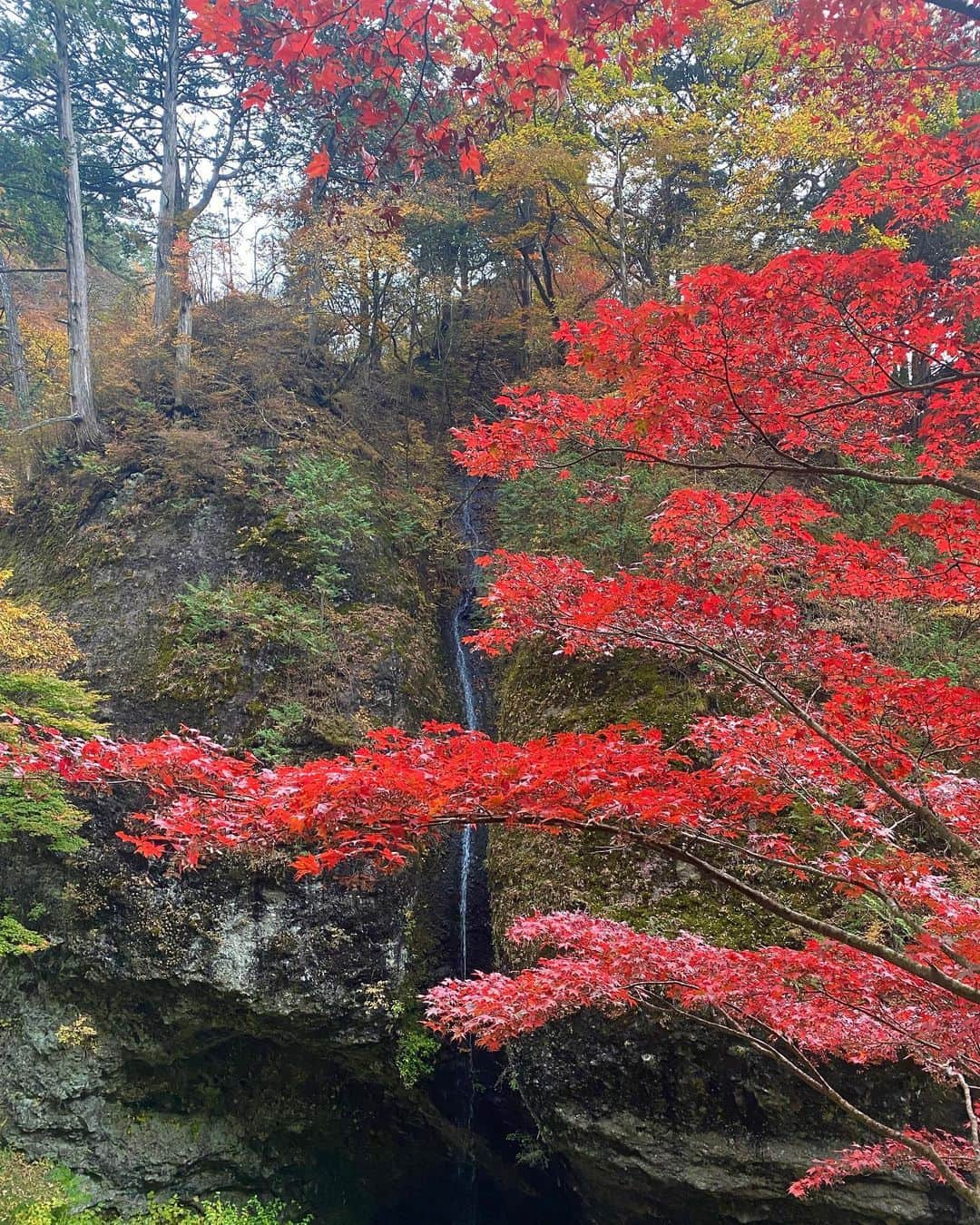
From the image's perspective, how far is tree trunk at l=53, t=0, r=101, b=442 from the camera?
10438mm

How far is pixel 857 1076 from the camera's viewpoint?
4238 millimetres

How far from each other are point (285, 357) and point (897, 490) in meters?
10.9

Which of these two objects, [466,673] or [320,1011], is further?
[466,673]

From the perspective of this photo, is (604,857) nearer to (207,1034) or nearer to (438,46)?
(207,1034)

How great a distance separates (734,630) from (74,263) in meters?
12.5

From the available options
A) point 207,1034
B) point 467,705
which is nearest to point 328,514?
point 467,705

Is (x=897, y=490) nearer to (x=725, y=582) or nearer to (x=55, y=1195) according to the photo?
(x=725, y=582)

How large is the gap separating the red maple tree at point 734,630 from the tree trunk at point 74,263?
904 centimetres

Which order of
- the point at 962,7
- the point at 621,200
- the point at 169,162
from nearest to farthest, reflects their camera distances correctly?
1. the point at 962,7
2. the point at 621,200
3. the point at 169,162

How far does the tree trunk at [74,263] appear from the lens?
10.4 metres

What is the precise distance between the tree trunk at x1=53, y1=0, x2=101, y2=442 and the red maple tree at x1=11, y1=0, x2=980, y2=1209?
29.6ft

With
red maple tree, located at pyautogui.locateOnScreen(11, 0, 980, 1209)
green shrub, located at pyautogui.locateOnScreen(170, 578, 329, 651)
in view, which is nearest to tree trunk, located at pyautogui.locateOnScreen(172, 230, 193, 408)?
green shrub, located at pyautogui.locateOnScreen(170, 578, 329, 651)

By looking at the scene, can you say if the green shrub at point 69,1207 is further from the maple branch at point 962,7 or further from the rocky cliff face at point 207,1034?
the maple branch at point 962,7

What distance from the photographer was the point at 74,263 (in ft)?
35.2
